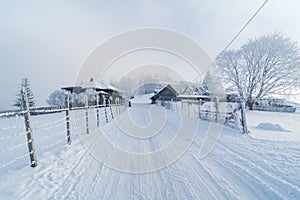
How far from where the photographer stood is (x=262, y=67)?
22188mm

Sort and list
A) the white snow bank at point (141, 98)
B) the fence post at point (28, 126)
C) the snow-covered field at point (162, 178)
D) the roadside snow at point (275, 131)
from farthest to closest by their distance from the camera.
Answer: the white snow bank at point (141, 98), the roadside snow at point (275, 131), the fence post at point (28, 126), the snow-covered field at point (162, 178)

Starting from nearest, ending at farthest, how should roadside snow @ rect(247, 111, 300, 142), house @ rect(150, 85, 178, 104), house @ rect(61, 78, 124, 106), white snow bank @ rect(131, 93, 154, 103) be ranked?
roadside snow @ rect(247, 111, 300, 142) < house @ rect(61, 78, 124, 106) < house @ rect(150, 85, 178, 104) < white snow bank @ rect(131, 93, 154, 103)

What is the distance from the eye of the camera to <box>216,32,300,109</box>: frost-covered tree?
67.8ft

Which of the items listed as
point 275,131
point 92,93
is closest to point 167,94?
point 92,93

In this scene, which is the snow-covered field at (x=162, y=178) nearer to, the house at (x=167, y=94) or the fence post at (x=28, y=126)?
the fence post at (x=28, y=126)

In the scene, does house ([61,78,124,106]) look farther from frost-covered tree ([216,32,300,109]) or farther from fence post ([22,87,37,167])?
frost-covered tree ([216,32,300,109])

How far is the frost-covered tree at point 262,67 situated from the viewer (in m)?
20.7

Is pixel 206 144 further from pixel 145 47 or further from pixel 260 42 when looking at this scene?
pixel 260 42

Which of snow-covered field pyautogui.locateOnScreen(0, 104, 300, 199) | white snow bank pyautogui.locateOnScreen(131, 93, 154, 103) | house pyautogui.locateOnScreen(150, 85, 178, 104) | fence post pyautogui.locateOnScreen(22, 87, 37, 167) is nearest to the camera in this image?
snow-covered field pyautogui.locateOnScreen(0, 104, 300, 199)

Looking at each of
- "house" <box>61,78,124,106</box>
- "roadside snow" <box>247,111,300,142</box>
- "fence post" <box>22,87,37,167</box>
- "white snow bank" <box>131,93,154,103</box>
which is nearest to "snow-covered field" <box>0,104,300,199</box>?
"fence post" <box>22,87,37,167</box>

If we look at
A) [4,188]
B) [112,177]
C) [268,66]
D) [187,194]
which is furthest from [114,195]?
[268,66]

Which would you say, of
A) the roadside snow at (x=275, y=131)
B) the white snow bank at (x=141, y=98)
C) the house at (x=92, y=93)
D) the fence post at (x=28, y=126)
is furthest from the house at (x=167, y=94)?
the fence post at (x=28, y=126)

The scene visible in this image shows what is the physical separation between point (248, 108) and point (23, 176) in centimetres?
2880

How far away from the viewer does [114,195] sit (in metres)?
2.76
